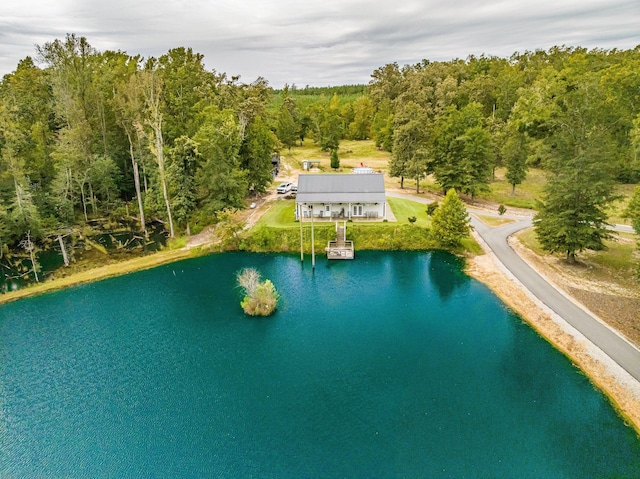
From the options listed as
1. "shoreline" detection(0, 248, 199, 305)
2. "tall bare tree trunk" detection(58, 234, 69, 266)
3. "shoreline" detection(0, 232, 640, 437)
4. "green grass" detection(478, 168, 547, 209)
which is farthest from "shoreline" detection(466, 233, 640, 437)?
"tall bare tree trunk" detection(58, 234, 69, 266)

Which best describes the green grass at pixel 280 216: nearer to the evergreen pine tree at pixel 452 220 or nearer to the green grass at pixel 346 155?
the evergreen pine tree at pixel 452 220

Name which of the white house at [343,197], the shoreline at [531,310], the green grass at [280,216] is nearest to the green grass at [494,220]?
the shoreline at [531,310]

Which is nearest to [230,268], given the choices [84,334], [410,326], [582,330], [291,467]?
[84,334]

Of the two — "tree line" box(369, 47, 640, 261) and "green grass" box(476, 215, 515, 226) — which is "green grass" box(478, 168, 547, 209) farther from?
"green grass" box(476, 215, 515, 226)

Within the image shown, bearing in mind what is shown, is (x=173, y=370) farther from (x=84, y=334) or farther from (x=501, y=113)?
(x=501, y=113)

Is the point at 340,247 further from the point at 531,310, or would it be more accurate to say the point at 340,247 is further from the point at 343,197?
the point at 531,310

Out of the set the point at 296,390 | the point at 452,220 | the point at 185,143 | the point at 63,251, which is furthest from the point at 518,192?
the point at 63,251
